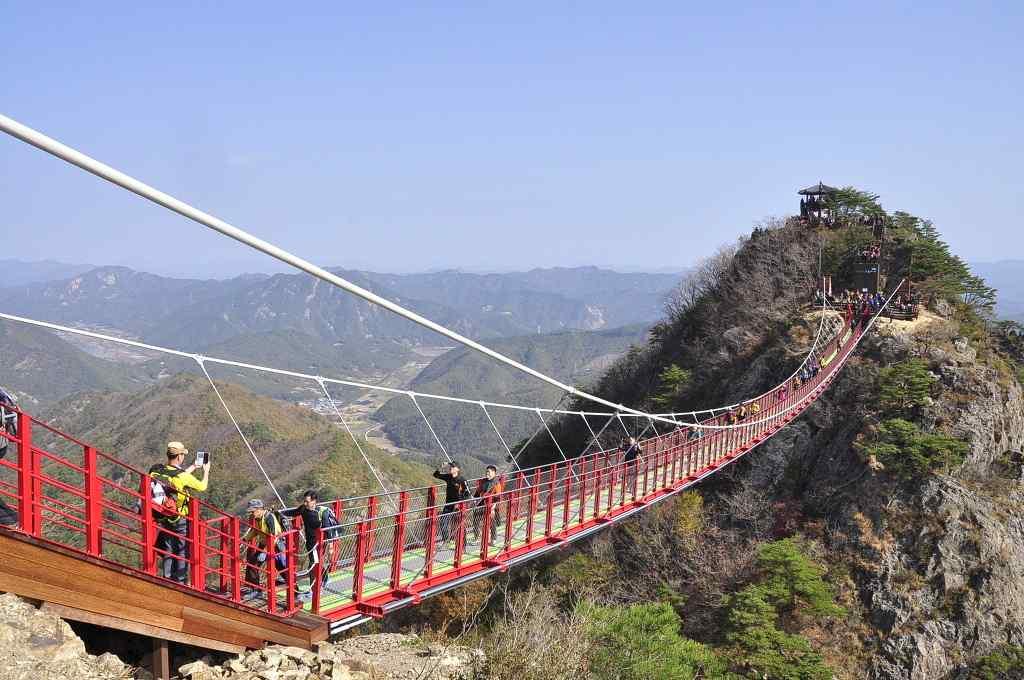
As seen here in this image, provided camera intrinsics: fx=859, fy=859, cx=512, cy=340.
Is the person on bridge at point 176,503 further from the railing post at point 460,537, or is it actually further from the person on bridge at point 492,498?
the person on bridge at point 492,498

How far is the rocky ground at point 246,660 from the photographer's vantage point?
17.3 feet

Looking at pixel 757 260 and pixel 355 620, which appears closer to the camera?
pixel 355 620

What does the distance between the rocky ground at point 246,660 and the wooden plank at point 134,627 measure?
0.06 m

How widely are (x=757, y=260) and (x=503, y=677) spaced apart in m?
29.9

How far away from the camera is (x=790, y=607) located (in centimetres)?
1925

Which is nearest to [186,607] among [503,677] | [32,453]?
[32,453]

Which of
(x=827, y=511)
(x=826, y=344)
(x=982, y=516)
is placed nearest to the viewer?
(x=982, y=516)

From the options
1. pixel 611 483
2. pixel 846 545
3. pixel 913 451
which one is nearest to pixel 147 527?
pixel 611 483

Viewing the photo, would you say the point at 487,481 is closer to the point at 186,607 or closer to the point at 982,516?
the point at 186,607

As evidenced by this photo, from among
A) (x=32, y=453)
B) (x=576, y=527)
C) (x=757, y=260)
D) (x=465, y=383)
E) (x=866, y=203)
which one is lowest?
(x=465, y=383)

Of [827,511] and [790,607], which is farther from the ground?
[827,511]

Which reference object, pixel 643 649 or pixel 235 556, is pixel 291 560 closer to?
pixel 235 556

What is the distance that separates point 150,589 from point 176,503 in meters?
0.82

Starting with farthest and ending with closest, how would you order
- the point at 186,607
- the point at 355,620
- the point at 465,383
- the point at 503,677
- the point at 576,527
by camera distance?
the point at 465,383 < the point at 576,527 < the point at 503,677 < the point at 355,620 < the point at 186,607
